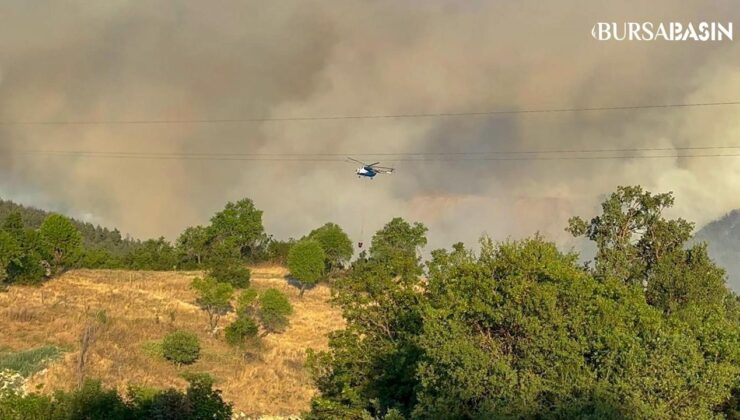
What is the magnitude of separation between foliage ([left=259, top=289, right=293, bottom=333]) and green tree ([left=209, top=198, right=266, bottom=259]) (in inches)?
2079

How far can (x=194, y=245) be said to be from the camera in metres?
128

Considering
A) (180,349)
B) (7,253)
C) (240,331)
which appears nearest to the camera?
(180,349)

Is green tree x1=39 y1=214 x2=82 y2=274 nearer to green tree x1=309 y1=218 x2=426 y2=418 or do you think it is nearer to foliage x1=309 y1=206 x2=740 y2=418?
green tree x1=309 y1=218 x2=426 y2=418

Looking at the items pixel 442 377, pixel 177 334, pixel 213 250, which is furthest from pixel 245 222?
pixel 442 377

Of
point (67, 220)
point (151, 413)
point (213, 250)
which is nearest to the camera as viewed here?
point (151, 413)

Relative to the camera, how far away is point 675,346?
21719mm

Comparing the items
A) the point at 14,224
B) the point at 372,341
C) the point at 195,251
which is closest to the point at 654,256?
the point at 372,341

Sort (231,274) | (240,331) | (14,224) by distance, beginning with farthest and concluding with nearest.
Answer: (14,224)
(231,274)
(240,331)

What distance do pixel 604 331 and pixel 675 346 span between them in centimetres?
251

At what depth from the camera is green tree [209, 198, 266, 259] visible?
126688 millimetres

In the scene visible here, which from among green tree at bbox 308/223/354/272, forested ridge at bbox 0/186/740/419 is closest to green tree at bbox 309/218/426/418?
forested ridge at bbox 0/186/740/419

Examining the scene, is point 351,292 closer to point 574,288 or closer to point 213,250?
point 574,288

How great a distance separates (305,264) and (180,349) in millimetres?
43479

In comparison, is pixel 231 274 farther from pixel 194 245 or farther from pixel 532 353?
pixel 532 353
